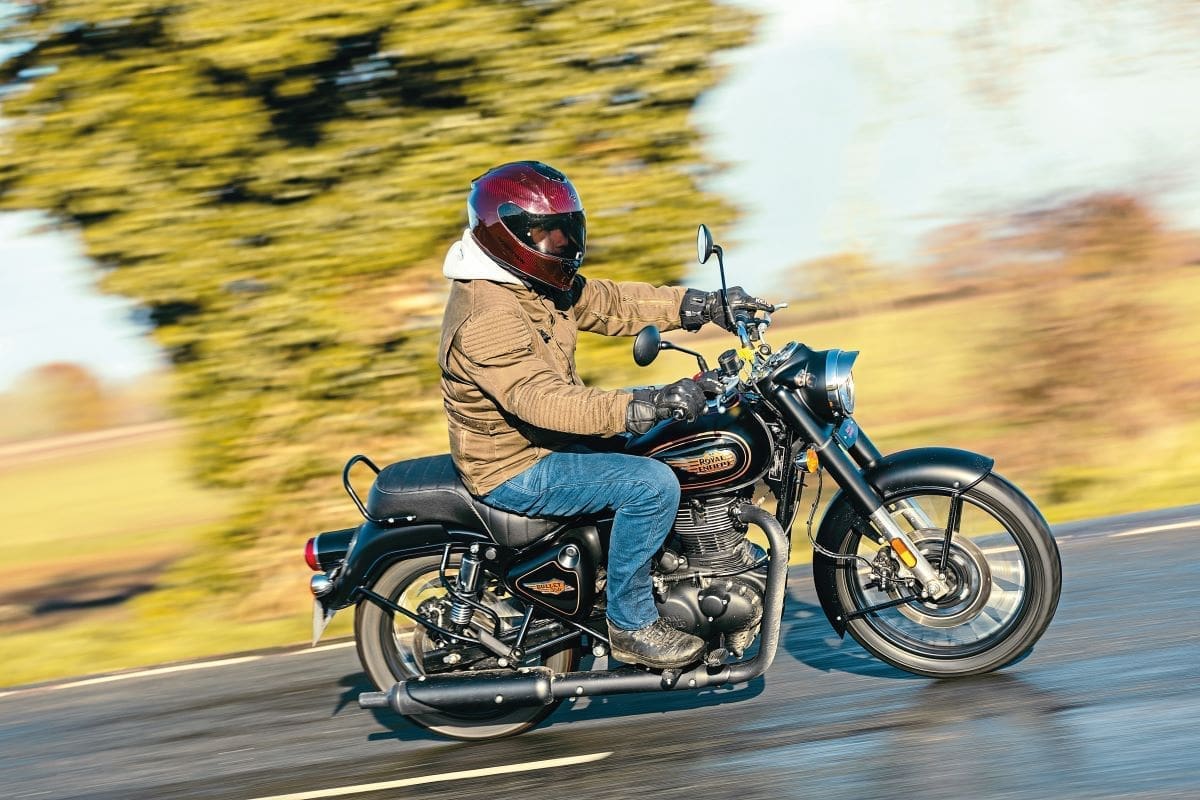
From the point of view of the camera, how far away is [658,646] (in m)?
4.96

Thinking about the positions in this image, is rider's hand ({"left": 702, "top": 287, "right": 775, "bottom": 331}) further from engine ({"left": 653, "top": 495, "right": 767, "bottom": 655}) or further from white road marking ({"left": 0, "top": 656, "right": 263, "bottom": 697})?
white road marking ({"left": 0, "top": 656, "right": 263, "bottom": 697})

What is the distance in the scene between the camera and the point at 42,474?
16344mm

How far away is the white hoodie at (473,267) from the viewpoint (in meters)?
4.98

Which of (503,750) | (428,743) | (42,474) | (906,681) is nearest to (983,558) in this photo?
(906,681)

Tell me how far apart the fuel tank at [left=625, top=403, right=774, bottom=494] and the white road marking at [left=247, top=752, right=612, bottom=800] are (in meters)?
1.05

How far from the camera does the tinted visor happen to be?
496cm

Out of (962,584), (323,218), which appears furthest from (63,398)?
(962,584)

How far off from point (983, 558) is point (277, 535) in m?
5.07

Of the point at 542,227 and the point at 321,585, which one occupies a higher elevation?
the point at 542,227

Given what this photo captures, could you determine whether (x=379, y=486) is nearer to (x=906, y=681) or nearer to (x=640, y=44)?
(x=906, y=681)

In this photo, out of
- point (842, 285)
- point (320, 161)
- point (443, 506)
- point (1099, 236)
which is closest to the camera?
point (443, 506)

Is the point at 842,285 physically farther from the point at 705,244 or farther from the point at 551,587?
the point at 551,587

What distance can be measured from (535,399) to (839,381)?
1093mm

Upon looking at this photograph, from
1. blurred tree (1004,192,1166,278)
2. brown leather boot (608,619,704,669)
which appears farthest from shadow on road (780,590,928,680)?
blurred tree (1004,192,1166,278)
